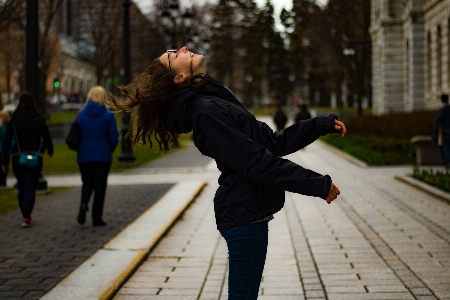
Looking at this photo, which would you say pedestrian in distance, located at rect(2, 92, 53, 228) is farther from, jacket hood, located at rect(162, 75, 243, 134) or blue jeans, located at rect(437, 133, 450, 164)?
blue jeans, located at rect(437, 133, 450, 164)

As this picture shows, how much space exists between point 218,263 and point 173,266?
44 cm

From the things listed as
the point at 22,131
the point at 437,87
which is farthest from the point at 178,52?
the point at 437,87

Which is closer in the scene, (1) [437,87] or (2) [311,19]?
(1) [437,87]

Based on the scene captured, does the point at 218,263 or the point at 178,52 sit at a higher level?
the point at 178,52

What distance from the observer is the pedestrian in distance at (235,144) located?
326cm

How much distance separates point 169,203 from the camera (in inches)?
450

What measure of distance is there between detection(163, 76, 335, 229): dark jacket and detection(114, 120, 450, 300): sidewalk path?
2.46 meters

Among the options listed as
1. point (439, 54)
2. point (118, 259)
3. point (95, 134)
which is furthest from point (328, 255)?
point (439, 54)

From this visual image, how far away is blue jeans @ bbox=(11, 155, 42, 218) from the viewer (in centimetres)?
946

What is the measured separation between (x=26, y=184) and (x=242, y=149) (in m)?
6.86

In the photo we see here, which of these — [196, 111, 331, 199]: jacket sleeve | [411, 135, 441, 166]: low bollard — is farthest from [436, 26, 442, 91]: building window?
[196, 111, 331, 199]: jacket sleeve

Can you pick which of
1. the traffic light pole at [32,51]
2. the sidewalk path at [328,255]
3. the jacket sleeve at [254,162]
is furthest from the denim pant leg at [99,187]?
the jacket sleeve at [254,162]

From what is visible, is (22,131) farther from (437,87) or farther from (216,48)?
(216,48)

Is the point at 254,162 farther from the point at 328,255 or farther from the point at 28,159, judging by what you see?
the point at 28,159
